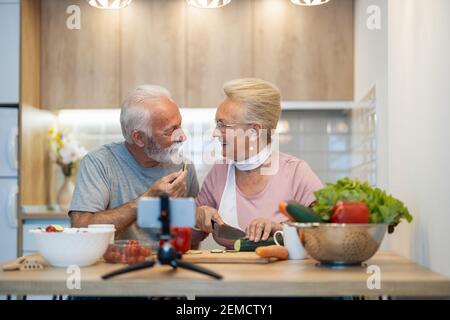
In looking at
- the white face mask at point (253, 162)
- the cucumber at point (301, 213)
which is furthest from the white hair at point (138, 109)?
the cucumber at point (301, 213)

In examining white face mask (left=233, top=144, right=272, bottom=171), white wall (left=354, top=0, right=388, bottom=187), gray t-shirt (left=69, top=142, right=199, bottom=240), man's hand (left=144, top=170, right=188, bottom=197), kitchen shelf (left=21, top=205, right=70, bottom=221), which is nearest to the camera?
man's hand (left=144, top=170, right=188, bottom=197)

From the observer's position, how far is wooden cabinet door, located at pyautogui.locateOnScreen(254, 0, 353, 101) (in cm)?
399

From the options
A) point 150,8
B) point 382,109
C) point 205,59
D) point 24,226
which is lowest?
point 24,226

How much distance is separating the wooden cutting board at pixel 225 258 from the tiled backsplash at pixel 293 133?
2.49 m

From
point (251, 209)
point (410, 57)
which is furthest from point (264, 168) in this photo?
point (410, 57)

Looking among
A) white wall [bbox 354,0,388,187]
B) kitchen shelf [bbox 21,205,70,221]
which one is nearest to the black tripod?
white wall [bbox 354,0,388,187]

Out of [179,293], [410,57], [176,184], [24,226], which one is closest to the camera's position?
[179,293]

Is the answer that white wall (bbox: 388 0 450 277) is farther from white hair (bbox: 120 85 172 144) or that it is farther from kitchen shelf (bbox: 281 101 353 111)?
kitchen shelf (bbox: 281 101 353 111)

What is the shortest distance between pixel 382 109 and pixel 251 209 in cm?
110

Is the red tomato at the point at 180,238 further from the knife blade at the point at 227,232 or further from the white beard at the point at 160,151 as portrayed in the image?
the white beard at the point at 160,151

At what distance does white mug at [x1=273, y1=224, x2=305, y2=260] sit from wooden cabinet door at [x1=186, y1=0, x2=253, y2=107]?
2405mm

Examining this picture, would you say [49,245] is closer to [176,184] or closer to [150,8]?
[176,184]

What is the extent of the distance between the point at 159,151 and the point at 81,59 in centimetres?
195

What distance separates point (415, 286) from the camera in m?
1.32
